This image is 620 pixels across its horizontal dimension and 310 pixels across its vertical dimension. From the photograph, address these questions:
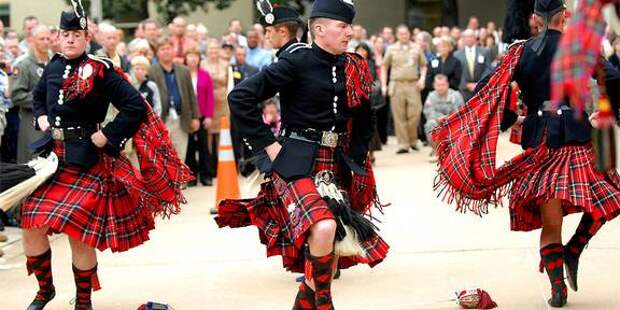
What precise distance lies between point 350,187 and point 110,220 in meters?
1.41

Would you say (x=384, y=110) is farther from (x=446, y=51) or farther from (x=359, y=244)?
(x=359, y=244)

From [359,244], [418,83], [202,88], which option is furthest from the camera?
[418,83]

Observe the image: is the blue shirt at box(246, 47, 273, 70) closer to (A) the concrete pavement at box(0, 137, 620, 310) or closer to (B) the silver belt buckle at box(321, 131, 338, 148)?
(A) the concrete pavement at box(0, 137, 620, 310)

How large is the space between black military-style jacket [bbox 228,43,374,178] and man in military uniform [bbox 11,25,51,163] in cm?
493

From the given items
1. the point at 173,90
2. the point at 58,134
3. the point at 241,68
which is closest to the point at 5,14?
the point at 241,68

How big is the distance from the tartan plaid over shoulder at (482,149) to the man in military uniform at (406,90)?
1071 cm

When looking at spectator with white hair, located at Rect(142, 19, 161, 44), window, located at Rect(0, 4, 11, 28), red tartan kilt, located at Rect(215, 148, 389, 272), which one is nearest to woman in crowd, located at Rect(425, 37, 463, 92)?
spectator with white hair, located at Rect(142, 19, 161, 44)

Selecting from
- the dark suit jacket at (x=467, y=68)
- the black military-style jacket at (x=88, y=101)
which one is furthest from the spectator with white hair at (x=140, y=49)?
the black military-style jacket at (x=88, y=101)

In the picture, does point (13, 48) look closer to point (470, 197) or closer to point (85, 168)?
point (85, 168)

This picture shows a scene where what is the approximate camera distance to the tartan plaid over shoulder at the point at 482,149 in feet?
21.1

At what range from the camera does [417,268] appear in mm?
7973

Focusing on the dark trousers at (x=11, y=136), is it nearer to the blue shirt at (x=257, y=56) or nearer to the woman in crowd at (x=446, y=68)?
the blue shirt at (x=257, y=56)

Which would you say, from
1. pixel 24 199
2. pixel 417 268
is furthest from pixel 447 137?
pixel 24 199

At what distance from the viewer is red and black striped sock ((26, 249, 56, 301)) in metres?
6.67
